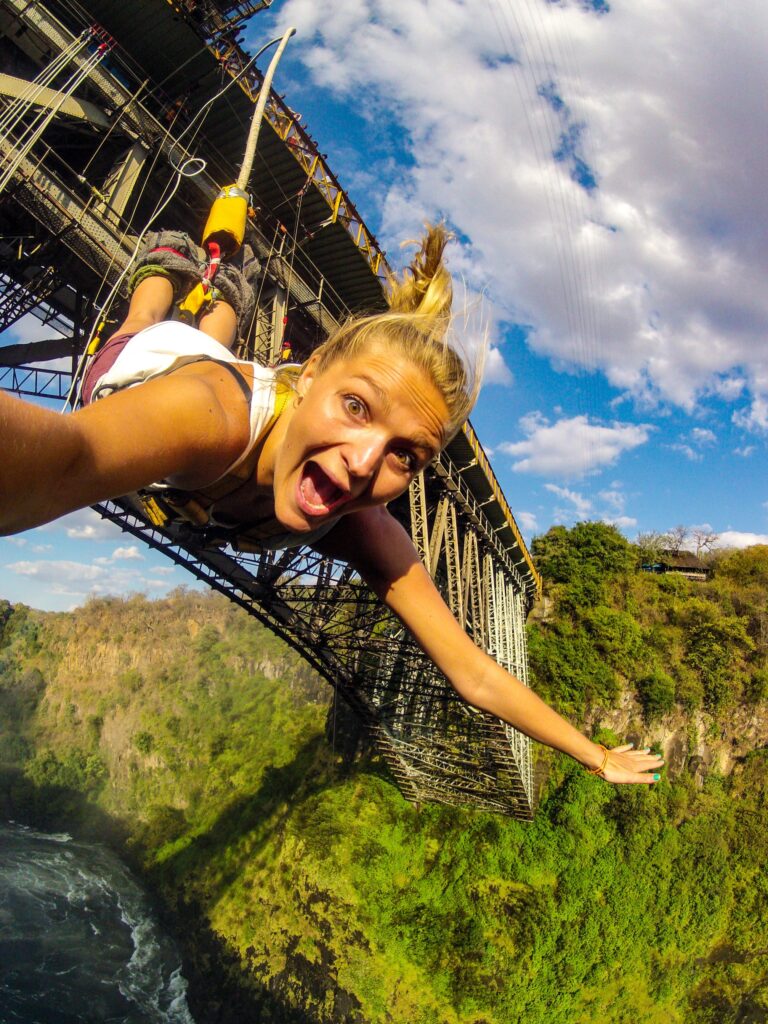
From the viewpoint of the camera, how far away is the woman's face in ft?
4.33

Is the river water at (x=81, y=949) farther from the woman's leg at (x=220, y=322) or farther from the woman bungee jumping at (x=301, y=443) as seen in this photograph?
the woman's leg at (x=220, y=322)

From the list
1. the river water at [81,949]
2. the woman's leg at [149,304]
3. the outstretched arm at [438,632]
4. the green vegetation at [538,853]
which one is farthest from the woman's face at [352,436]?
the river water at [81,949]

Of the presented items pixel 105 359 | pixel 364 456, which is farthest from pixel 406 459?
pixel 105 359

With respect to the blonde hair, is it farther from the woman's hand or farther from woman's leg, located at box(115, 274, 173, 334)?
the woman's hand

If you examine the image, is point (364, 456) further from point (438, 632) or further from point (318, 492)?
point (438, 632)

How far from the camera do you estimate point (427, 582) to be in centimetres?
195

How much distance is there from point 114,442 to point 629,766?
2.10m

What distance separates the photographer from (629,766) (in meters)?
2.09

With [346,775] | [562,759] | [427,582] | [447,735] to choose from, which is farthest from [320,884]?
[427,582]

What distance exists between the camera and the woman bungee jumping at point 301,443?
3.04 feet

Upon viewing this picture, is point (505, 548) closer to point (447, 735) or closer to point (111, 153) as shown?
point (447, 735)

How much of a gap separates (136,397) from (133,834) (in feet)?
96.3

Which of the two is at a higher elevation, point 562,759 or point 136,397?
point 136,397

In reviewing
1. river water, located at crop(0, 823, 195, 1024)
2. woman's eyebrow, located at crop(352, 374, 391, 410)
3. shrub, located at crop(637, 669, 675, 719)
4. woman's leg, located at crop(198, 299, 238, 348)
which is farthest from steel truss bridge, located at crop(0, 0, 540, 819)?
river water, located at crop(0, 823, 195, 1024)
